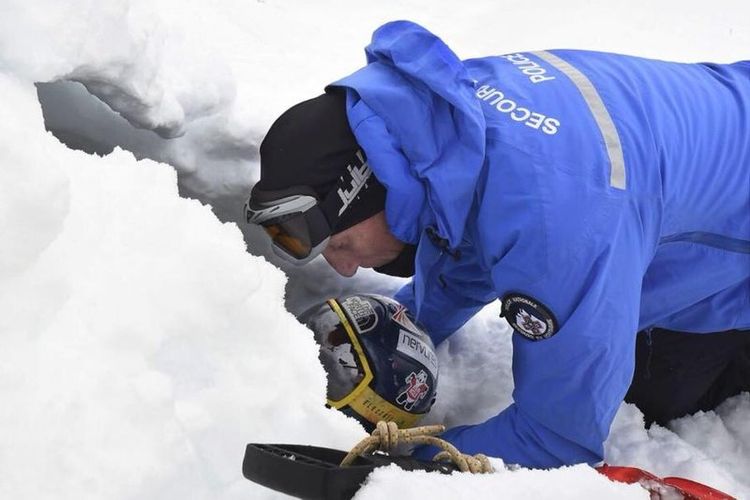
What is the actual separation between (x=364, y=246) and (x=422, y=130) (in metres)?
0.37

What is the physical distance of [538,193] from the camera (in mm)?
1679

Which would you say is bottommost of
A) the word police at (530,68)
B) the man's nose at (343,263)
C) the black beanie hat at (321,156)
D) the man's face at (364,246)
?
the man's nose at (343,263)

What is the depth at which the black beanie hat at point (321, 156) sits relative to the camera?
5.88 feet

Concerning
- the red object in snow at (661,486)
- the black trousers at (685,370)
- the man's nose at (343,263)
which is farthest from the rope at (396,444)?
the black trousers at (685,370)

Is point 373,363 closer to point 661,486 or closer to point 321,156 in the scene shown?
point 321,156

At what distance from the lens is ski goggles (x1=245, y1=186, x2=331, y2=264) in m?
1.81

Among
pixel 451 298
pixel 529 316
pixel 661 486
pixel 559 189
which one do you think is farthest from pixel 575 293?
pixel 451 298

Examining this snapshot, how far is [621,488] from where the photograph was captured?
990mm

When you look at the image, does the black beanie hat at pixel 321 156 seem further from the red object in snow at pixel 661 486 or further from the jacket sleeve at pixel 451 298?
the red object in snow at pixel 661 486

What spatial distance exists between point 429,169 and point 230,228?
0.51 m

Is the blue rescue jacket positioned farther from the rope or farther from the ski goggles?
the rope

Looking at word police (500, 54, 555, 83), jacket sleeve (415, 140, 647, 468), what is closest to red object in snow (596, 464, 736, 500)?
jacket sleeve (415, 140, 647, 468)

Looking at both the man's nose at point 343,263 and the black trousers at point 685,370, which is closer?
the man's nose at point 343,263

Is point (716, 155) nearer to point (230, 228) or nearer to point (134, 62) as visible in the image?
point (230, 228)
